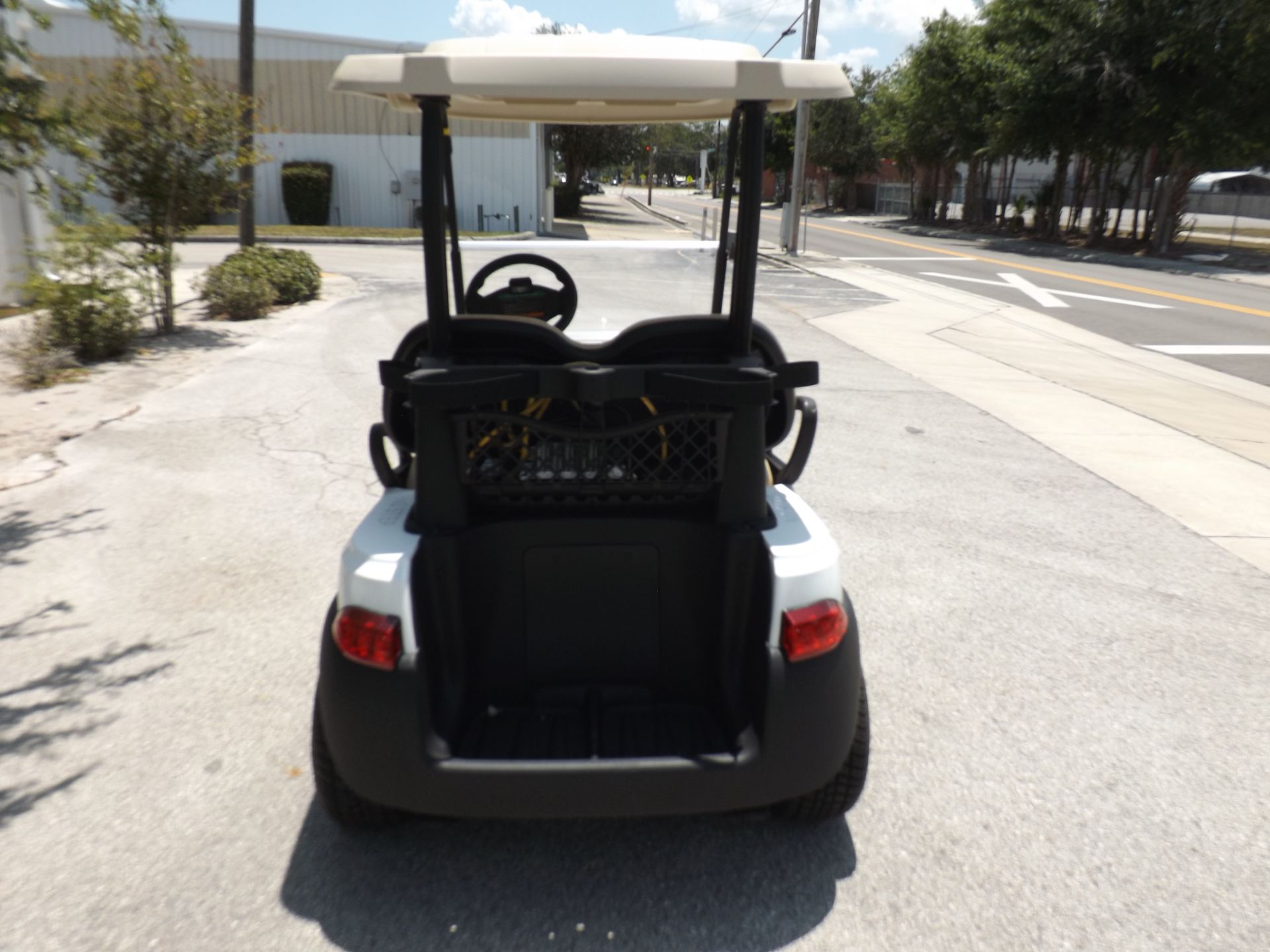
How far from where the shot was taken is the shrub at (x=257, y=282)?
11508 millimetres

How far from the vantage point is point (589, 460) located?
8.32ft

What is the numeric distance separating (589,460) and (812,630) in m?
0.70

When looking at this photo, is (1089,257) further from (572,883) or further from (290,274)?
(572,883)

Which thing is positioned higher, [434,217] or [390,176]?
[434,217]

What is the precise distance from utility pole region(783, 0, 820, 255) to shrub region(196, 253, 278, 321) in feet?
46.2

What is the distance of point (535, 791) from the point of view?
91.2 inches

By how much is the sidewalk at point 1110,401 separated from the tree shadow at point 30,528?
209 inches

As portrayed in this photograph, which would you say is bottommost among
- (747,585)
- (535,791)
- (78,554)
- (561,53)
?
(78,554)

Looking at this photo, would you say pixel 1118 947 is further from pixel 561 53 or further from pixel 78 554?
pixel 78 554

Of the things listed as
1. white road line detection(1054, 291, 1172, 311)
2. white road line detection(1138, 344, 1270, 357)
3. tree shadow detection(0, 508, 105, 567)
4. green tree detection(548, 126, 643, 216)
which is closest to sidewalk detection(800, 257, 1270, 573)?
white road line detection(1138, 344, 1270, 357)

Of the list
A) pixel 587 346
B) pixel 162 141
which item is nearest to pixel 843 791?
pixel 587 346

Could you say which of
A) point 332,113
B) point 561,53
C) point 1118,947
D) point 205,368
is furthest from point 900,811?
point 332,113

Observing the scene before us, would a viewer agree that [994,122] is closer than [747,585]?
No

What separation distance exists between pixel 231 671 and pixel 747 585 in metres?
2.15
